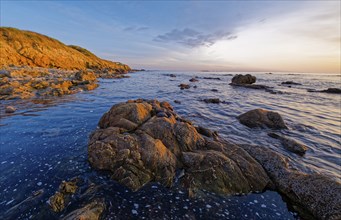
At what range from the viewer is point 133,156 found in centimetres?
763

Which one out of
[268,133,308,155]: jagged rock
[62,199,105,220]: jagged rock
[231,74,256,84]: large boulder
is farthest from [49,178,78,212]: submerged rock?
[231,74,256,84]: large boulder

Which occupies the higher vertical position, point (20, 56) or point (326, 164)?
point (20, 56)

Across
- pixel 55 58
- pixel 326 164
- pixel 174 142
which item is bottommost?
pixel 326 164

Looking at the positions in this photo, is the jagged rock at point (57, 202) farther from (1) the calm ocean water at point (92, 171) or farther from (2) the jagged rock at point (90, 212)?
(2) the jagged rock at point (90, 212)

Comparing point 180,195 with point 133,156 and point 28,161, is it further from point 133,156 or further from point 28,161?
point 28,161

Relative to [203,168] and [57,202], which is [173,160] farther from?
[57,202]

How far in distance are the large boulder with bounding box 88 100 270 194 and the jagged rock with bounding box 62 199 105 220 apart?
1283mm

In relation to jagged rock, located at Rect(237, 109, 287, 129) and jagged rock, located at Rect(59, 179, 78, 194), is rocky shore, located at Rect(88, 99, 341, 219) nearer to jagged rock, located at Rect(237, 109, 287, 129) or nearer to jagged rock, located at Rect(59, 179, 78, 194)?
jagged rock, located at Rect(59, 179, 78, 194)

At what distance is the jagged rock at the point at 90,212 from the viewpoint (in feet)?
15.8

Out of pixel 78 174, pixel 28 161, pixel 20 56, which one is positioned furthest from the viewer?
pixel 20 56

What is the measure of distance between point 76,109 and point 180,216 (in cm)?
1640

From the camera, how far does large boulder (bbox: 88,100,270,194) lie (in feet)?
23.2

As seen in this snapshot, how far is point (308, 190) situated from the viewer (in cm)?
635

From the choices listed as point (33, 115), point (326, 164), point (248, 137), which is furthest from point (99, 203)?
point (33, 115)
